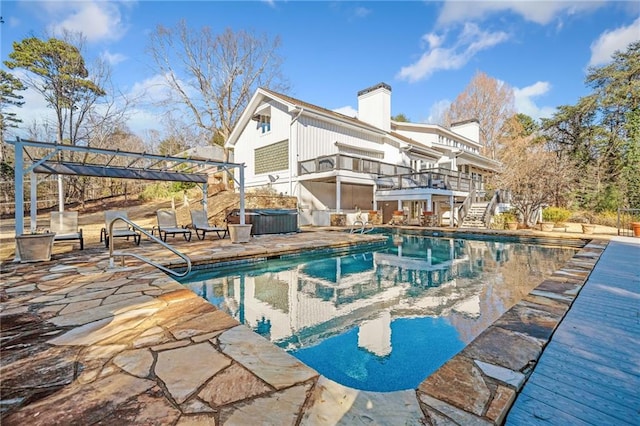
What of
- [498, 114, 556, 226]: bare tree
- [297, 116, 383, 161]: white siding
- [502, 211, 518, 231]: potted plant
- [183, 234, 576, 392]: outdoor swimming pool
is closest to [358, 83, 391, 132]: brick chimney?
[297, 116, 383, 161]: white siding

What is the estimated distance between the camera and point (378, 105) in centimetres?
1889

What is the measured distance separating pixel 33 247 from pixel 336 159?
1091cm

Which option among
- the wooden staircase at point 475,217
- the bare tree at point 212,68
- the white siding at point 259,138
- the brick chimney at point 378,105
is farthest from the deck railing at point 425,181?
the bare tree at point 212,68

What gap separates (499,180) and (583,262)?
32.8 feet

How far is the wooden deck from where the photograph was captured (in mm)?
1578

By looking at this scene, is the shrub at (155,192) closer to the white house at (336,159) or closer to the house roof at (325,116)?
the house roof at (325,116)

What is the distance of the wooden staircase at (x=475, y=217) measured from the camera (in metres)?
14.6

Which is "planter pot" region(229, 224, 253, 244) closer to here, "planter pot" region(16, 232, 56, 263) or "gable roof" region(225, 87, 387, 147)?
"planter pot" region(16, 232, 56, 263)

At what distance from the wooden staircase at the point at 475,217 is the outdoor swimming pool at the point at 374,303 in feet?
20.8

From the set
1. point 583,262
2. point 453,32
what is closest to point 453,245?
point 583,262

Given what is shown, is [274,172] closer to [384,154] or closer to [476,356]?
[384,154]

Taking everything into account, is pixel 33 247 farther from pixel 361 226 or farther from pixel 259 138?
pixel 259 138

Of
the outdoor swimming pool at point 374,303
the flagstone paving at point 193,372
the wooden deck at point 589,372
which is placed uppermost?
the flagstone paving at point 193,372

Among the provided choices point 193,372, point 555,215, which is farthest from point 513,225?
point 193,372
